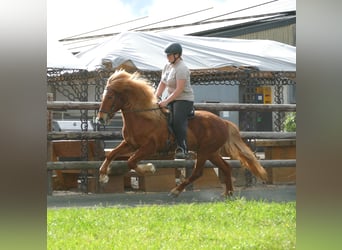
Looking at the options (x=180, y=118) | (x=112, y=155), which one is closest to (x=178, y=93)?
(x=180, y=118)

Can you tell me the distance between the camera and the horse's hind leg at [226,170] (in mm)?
7422

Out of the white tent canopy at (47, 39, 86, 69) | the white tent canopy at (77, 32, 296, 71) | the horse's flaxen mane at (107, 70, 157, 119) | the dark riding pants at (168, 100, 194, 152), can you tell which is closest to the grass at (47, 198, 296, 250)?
the dark riding pants at (168, 100, 194, 152)

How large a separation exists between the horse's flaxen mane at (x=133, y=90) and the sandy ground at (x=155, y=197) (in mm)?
951

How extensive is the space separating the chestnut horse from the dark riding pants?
0.09 m

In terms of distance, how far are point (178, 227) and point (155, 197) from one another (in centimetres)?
273

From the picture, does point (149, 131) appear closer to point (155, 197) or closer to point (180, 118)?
point (180, 118)

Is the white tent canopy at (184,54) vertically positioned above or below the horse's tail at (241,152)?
above

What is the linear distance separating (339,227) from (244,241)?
221 cm

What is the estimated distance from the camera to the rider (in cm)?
684

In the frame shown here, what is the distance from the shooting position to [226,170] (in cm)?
761

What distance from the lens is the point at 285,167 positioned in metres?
8.87

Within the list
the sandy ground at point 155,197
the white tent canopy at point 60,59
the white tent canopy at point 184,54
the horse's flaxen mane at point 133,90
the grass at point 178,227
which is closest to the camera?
the grass at point 178,227

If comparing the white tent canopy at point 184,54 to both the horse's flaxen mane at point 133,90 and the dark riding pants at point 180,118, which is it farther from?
the dark riding pants at point 180,118

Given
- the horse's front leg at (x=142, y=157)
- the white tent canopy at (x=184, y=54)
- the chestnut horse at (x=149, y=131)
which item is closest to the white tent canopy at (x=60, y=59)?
the white tent canopy at (x=184, y=54)
